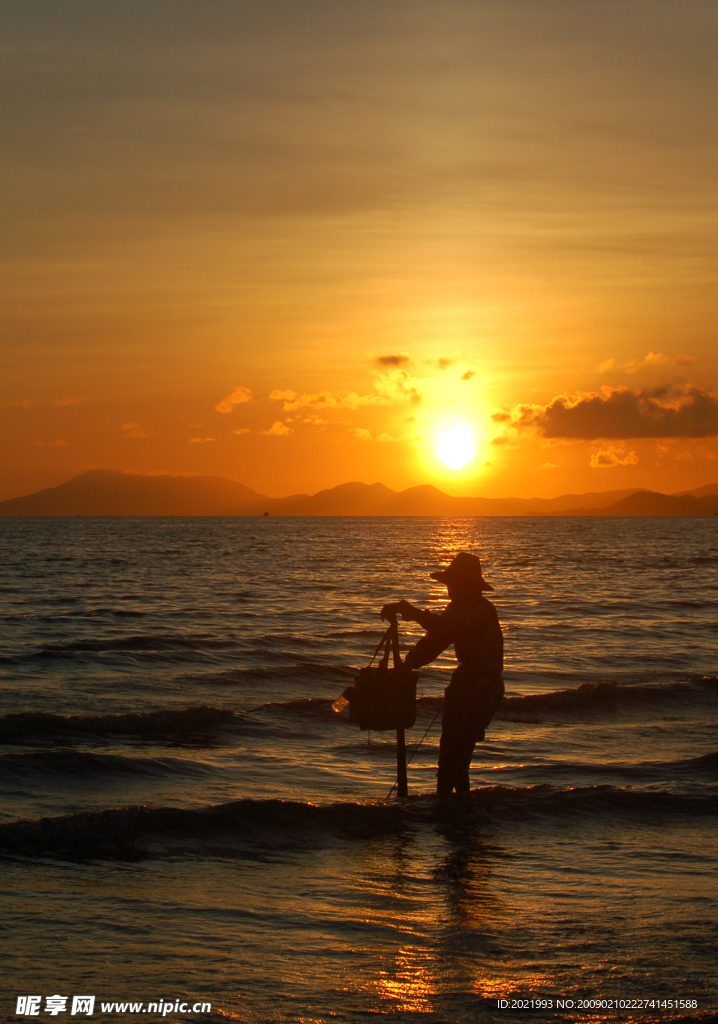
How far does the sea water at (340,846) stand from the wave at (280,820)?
1.0 inches

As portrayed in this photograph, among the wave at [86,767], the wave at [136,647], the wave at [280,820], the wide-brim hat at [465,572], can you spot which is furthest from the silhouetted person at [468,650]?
the wave at [136,647]

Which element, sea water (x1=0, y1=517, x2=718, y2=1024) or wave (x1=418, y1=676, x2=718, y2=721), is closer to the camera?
sea water (x1=0, y1=517, x2=718, y2=1024)

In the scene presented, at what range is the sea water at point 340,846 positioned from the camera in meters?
4.75

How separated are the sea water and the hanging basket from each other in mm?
836

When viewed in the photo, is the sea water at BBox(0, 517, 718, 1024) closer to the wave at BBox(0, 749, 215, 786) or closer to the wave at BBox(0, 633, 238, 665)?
the wave at BBox(0, 749, 215, 786)

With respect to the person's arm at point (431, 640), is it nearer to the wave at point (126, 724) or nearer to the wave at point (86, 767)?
the wave at point (86, 767)

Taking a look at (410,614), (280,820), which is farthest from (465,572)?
(280,820)

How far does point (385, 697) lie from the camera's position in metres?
7.73

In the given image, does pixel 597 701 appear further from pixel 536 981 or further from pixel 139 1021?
pixel 139 1021

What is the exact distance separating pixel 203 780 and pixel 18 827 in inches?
94.4

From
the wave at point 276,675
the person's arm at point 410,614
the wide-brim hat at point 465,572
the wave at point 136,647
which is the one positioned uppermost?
the wide-brim hat at point 465,572

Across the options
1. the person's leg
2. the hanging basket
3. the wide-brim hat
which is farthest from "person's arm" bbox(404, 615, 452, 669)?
the wide-brim hat

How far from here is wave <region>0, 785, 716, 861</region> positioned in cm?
719

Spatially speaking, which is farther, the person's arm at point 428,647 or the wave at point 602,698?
the wave at point 602,698
